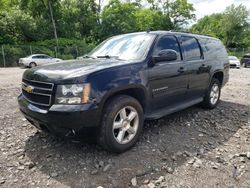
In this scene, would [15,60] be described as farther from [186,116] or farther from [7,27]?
[186,116]

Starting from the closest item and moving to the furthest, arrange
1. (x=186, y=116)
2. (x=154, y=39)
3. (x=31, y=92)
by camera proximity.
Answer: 1. (x=31, y=92)
2. (x=154, y=39)
3. (x=186, y=116)

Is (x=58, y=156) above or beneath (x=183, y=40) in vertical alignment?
beneath

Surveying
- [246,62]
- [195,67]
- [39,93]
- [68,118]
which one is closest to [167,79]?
[195,67]

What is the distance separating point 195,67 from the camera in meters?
5.09

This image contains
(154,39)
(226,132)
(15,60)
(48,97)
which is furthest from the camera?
(15,60)

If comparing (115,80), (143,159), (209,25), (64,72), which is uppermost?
(209,25)

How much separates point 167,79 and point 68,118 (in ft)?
6.39

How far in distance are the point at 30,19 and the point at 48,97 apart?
28897 millimetres

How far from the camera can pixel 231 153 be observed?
3.89 meters

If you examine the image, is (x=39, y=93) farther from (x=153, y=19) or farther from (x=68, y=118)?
(x=153, y=19)

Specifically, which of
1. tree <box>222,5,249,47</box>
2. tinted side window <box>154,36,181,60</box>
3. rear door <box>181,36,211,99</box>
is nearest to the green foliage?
tree <box>222,5,249,47</box>

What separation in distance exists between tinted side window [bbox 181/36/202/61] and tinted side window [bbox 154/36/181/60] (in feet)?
0.90

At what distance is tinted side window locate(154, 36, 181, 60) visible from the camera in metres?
4.29

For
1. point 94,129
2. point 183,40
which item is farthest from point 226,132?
point 94,129
